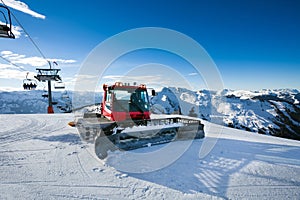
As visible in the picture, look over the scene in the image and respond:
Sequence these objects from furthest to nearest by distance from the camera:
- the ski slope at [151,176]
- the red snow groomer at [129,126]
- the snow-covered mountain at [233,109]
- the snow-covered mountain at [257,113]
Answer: the snow-covered mountain at [257,113]
the snow-covered mountain at [233,109]
the red snow groomer at [129,126]
the ski slope at [151,176]

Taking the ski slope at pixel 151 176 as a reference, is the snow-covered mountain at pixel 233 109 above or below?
below

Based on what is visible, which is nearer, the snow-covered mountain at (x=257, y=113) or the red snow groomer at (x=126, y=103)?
the red snow groomer at (x=126, y=103)

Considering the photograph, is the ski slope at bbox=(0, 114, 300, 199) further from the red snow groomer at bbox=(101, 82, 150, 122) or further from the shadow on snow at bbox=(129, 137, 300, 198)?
the red snow groomer at bbox=(101, 82, 150, 122)

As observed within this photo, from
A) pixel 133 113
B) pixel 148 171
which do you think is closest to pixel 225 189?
pixel 148 171

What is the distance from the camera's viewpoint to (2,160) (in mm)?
5141

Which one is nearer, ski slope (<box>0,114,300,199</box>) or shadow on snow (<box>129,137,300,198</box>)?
ski slope (<box>0,114,300,199</box>)

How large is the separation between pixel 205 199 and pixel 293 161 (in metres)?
3.89

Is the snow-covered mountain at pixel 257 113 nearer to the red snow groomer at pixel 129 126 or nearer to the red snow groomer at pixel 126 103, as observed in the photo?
the red snow groomer at pixel 129 126

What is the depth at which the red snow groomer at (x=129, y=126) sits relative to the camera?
5762mm

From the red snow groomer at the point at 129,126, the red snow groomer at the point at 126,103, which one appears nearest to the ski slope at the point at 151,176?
the red snow groomer at the point at 129,126

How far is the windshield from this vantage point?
7.15 metres

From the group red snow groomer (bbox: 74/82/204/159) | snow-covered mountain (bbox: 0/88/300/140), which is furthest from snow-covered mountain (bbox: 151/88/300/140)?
red snow groomer (bbox: 74/82/204/159)

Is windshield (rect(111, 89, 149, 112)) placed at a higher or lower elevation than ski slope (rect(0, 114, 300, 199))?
higher

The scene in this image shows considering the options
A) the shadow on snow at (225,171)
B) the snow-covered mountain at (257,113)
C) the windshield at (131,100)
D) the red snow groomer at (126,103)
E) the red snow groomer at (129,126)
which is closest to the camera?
the shadow on snow at (225,171)
